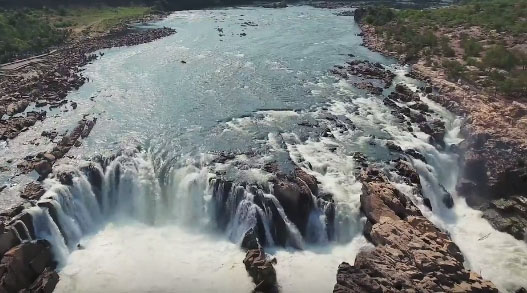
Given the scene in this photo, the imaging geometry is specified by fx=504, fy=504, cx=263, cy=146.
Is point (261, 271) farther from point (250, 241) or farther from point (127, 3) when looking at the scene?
point (127, 3)

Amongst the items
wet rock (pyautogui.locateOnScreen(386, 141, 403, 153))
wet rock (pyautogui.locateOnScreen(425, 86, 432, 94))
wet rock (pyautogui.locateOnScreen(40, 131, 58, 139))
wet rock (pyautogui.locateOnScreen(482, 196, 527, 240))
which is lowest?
wet rock (pyautogui.locateOnScreen(482, 196, 527, 240))

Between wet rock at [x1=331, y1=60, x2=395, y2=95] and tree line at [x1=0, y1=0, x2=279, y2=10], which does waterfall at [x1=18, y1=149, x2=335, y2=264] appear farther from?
tree line at [x1=0, y1=0, x2=279, y2=10]

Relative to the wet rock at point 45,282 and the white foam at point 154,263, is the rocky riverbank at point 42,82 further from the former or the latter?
the wet rock at point 45,282

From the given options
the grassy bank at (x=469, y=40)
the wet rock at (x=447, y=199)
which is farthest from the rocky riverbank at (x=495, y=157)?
the grassy bank at (x=469, y=40)

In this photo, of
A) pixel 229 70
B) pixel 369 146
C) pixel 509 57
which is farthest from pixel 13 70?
pixel 509 57

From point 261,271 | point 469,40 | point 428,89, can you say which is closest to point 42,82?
point 261,271

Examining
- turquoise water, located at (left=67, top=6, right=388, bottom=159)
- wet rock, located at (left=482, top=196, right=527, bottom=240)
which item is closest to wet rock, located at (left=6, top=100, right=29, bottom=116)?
turquoise water, located at (left=67, top=6, right=388, bottom=159)
